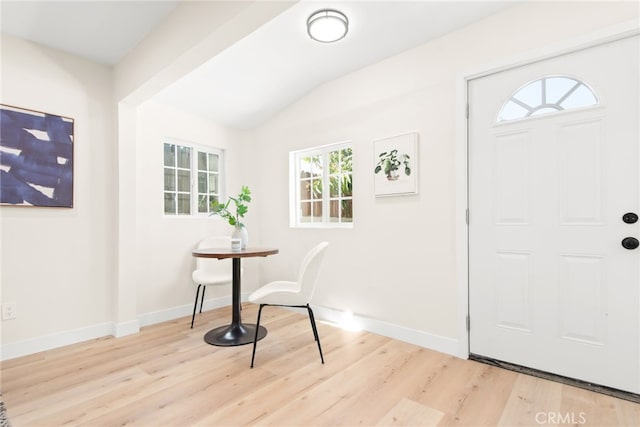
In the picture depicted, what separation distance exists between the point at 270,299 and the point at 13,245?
1966 mm

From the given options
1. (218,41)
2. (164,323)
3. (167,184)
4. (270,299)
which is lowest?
(164,323)

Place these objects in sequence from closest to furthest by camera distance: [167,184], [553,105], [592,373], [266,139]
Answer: [592,373]
[553,105]
[167,184]
[266,139]

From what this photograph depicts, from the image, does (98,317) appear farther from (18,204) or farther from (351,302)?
(351,302)

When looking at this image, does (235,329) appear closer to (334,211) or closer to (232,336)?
(232,336)

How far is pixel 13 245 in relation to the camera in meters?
2.41

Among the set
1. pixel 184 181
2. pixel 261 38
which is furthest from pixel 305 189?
pixel 261 38

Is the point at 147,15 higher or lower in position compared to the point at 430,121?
higher

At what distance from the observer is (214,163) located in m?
3.87

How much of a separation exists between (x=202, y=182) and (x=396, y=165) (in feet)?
7.28

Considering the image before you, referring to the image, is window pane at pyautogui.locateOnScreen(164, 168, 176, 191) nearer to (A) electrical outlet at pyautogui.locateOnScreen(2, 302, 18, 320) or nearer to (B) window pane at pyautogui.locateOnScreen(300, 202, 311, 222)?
(B) window pane at pyautogui.locateOnScreen(300, 202, 311, 222)

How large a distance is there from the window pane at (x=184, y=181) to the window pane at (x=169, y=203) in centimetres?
13

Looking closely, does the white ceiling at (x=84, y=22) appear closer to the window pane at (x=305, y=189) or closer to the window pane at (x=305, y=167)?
the window pane at (x=305, y=167)

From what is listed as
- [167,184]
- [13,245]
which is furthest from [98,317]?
[167,184]

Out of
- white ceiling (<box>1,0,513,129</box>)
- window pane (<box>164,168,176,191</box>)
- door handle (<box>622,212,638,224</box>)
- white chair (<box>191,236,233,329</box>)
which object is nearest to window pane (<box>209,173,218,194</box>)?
window pane (<box>164,168,176,191</box>)
